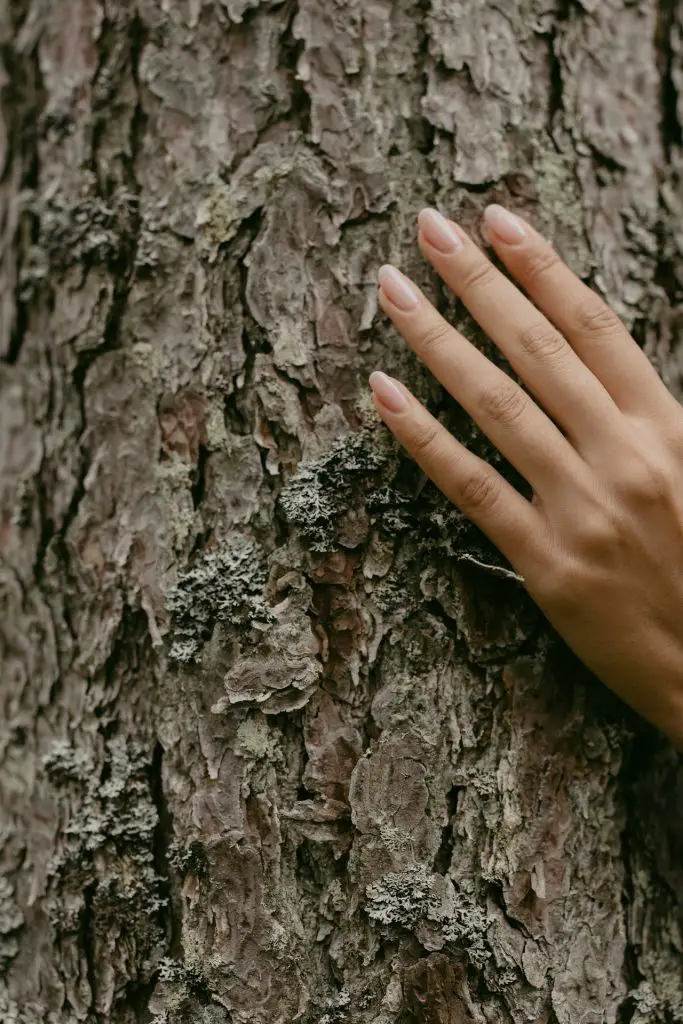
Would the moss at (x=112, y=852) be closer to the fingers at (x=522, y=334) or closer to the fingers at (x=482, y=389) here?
the fingers at (x=482, y=389)

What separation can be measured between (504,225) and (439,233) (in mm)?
111

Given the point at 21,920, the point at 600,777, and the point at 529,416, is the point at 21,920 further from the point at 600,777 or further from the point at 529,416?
the point at 529,416

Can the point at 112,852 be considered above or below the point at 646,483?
below

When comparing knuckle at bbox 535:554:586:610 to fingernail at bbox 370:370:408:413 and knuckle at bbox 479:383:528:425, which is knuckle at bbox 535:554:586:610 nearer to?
knuckle at bbox 479:383:528:425

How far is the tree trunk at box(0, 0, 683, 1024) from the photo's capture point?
1.33m

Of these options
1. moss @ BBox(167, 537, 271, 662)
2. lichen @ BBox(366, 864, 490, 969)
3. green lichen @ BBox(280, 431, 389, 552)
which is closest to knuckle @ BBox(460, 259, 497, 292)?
green lichen @ BBox(280, 431, 389, 552)

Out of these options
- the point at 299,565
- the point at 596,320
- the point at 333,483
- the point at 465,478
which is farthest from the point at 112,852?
the point at 596,320

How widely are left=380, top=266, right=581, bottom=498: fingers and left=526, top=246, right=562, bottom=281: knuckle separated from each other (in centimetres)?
17

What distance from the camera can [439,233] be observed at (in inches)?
54.6

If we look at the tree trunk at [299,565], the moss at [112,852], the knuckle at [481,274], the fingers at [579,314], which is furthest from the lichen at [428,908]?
the knuckle at [481,274]

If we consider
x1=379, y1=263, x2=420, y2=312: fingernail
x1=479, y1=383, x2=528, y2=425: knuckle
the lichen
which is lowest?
the lichen

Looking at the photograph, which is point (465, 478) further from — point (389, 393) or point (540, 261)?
point (540, 261)

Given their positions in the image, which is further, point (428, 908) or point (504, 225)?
point (504, 225)

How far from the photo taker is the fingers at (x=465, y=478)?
133cm
